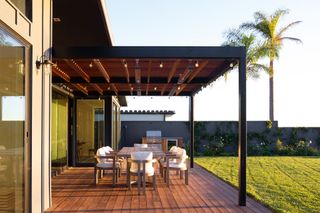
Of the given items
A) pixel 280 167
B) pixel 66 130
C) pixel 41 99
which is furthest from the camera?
pixel 280 167

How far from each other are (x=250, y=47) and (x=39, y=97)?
17942 mm

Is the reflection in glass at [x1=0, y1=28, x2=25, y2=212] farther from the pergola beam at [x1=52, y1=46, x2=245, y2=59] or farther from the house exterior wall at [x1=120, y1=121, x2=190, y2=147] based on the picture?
the house exterior wall at [x1=120, y1=121, x2=190, y2=147]

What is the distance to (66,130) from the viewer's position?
1257cm

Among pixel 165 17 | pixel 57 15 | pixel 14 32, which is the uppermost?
pixel 165 17

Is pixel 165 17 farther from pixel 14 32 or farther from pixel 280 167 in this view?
pixel 14 32

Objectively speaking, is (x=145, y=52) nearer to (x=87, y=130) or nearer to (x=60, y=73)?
(x=60, y=73)

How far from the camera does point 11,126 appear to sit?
4539 mm

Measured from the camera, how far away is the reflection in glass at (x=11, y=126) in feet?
14.0

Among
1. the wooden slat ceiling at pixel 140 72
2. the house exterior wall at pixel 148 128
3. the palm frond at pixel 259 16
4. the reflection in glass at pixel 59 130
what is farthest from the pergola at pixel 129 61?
the palm frond at pixel 259 16

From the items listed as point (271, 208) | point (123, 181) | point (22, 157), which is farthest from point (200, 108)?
point (22, 157)

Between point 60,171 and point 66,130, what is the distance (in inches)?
62.5

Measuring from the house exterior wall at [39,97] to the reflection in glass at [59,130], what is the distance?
4020mm

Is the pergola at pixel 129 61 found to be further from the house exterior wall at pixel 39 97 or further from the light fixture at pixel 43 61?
the light fixture at pixel 43 61

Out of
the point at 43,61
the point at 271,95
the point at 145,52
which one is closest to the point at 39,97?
the point at 43,61
